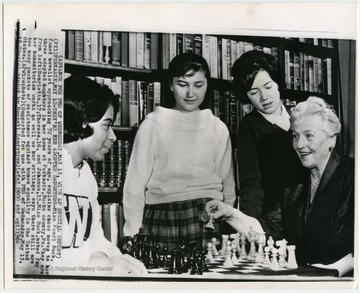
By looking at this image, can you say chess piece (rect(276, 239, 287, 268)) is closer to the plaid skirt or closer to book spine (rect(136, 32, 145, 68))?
the plaid skirt

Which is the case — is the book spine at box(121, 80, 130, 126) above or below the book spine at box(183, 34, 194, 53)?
below

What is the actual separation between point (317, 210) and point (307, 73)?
48 cm

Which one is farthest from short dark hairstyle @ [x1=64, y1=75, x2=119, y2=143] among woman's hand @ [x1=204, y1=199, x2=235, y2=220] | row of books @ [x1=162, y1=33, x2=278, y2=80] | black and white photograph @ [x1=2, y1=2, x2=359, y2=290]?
woman's hand @ [x1=204, y1=199, x2=235, y2=220]

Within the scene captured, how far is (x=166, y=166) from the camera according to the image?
1941 mm

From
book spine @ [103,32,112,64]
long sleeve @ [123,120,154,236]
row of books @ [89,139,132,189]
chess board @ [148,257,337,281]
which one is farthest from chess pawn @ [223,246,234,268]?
book spine @ [103,32,112,64]

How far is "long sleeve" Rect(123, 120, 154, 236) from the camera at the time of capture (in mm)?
1943

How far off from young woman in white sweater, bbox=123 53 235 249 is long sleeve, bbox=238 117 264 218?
7 centimetres

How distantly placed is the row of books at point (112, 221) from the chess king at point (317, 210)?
1.20ft

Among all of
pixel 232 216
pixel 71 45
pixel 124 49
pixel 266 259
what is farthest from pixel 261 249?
pixel 71 45

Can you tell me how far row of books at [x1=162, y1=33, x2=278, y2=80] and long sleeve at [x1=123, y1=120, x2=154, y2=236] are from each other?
26cm

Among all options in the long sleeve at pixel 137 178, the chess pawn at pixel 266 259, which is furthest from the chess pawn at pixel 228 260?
the long sleeve at pixel 137 178

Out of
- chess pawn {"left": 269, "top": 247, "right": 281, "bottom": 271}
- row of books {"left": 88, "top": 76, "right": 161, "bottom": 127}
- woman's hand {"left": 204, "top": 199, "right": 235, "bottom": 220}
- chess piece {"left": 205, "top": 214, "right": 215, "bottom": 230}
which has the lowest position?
chess pawn {"left": 269, "top": 247, "right": 281, "bottom": 271}

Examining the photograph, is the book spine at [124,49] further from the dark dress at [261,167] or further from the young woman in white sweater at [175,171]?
the dark dress at [261,167]

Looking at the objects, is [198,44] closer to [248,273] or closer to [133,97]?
[133,97]
